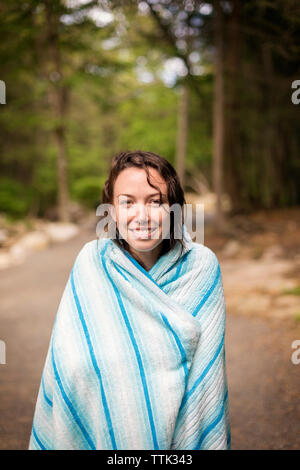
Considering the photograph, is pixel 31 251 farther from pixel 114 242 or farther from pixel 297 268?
pixel 114 242

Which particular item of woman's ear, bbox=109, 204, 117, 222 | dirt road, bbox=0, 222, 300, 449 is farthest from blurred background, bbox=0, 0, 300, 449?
woman's ear, bbox=109, 204, 117, 222

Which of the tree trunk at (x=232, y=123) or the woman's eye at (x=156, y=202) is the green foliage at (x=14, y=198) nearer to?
the tree trunk at (x=232, y=123)

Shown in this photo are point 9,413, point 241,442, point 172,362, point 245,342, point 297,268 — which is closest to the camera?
point 172,362

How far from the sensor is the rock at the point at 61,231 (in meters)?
12.0

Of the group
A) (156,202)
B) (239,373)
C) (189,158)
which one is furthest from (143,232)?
(189,158)

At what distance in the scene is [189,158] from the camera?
65.0 ft

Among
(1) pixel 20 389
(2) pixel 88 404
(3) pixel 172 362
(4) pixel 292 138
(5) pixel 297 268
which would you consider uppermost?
(4) pixel 292 138

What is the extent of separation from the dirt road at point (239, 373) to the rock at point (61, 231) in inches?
223

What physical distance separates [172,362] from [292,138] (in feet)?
40.0

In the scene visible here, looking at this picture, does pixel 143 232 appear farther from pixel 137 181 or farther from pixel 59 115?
pixel 59 115

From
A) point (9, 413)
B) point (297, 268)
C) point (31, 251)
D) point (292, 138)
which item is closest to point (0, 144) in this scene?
point (31, 251)

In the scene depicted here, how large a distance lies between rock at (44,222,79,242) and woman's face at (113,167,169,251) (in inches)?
419

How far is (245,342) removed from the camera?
4152 mm

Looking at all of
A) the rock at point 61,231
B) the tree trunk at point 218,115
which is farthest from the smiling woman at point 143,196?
the rock at point 61,231
